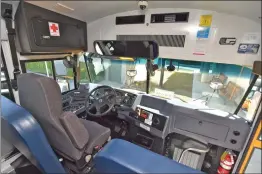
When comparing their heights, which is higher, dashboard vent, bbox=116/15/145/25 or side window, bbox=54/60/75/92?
dashboard vent, bbox=116/15/145/25

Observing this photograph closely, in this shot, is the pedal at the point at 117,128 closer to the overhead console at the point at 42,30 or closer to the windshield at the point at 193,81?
the windshield at the point at 193,81

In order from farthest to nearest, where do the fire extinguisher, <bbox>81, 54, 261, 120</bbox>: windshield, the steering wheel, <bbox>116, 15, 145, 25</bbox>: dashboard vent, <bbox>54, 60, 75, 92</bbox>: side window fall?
1. <bbox>54, 60, 75, 92</bbox>: side window
2. the steering wheel
3. <bbox>116, 15, 145, 25</bbox>: dashboard vent
4. <bbox>81, 54, 261, 120</bbox>: windshield
5. the fire extinguisher

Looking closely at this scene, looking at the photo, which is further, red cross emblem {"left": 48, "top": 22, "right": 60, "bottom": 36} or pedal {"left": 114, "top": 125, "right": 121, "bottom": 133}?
pedal {"left": 114, "top": 125, "right": 121, "bottom": 133}

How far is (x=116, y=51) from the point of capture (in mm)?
1964

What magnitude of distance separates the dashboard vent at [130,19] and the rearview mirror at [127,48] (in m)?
0.22

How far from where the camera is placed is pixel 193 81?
1.84m

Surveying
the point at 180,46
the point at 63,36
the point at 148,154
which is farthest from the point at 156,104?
the point at 63,36

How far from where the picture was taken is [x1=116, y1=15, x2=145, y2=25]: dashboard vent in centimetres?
159

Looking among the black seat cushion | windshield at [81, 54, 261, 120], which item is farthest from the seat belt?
windshield at [81, 54, 261, 120]

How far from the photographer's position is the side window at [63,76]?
7.55ft

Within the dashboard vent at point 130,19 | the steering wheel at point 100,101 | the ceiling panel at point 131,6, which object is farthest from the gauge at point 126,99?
the ceiling panel at point 131,6

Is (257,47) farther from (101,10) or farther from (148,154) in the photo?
(101,10)

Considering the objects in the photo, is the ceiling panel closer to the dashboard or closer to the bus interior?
the bus interior

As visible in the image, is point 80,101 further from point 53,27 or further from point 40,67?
point 53,27
